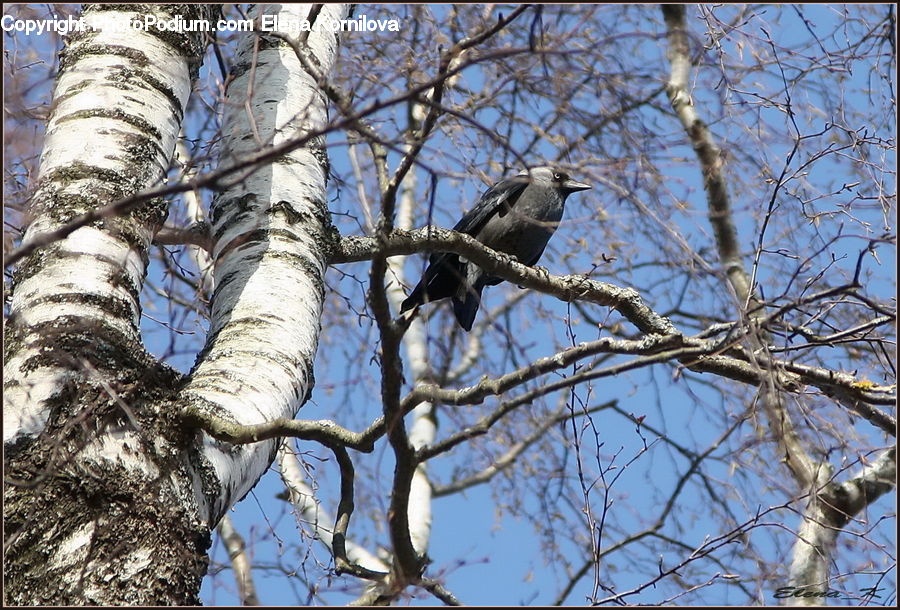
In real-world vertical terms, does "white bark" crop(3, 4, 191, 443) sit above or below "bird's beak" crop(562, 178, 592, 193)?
below

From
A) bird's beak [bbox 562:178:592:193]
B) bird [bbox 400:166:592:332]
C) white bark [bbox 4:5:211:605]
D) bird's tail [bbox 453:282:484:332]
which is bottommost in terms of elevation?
white bark [bbox 4:5:211:605]

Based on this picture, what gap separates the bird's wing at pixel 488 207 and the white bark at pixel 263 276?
185 cm

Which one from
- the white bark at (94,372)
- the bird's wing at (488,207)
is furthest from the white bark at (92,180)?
the bird's wing at (488,207)

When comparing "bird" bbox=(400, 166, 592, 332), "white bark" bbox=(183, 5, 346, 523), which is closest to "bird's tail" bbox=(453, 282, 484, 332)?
"bird" bbox=(400, 166, 592, 332)

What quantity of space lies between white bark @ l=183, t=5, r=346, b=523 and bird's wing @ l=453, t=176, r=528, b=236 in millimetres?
1849

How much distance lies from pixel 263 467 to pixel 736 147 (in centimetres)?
209

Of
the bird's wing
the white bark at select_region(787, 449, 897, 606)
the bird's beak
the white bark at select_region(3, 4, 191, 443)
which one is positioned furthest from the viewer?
the bird's beak

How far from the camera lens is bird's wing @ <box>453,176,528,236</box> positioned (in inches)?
191

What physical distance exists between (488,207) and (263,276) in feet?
8.34

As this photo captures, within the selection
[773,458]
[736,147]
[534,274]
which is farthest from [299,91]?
[773,458]

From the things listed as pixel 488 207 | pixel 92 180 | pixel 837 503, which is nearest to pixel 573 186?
pixel 488 207

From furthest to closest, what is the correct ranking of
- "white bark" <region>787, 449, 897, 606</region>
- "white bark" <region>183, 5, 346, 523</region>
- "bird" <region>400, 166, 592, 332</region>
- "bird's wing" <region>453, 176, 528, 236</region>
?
"bird's wing" <region>453, 176, 528, 236</region> → "bird" <region>400, 166, 592, 332</region> → "white bark" <region>787, 449, 897, 606</region> → "white bark" <region>183, 5, 346, 523</region>

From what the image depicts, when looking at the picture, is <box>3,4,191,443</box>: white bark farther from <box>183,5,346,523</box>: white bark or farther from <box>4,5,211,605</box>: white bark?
<box>183,5,346,523</box>: white bark

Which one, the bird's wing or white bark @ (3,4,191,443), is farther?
the bird's wing
